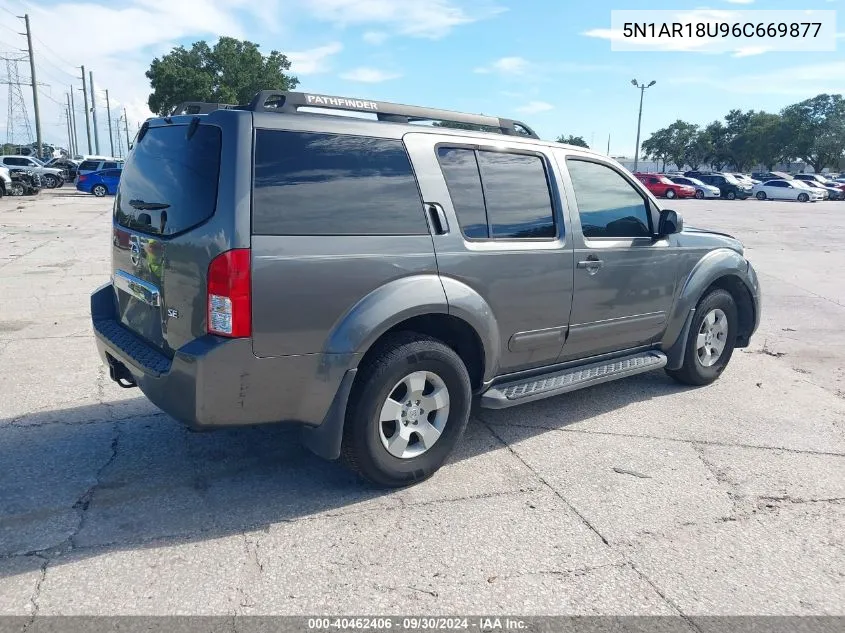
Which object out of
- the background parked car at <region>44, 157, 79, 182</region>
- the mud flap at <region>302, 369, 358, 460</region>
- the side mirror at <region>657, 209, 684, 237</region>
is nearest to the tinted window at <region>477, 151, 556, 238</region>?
the side mirror at <region>657, 209, 684, 237</region>

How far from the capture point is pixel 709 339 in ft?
18.5

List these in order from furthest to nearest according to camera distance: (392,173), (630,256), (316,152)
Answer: (630,256) → (392,173) → (316,152)

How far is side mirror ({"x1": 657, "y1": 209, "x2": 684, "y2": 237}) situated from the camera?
4909 mm

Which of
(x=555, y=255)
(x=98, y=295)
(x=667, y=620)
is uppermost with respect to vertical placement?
(x=555, y=255)

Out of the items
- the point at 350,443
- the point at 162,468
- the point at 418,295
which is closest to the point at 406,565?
the point at 350,443

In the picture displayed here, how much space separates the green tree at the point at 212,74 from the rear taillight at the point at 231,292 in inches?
1827

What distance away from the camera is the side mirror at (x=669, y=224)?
4909mm

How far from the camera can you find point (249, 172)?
3139mm

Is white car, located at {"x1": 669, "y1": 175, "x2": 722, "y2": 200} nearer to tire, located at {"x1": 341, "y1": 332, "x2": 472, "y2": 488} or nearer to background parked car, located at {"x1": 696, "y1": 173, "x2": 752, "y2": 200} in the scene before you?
background parked car, located at {"x1": 696, "y1": 173, "x2": 752, "y2": 200}

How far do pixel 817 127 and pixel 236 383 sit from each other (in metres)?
88.6

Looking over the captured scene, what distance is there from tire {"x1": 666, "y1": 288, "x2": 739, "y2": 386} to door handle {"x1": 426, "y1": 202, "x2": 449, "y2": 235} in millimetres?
2631

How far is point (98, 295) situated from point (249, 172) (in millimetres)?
1714

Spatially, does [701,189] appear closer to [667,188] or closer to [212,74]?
[667,188]

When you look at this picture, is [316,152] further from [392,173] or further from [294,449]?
[294,449]
